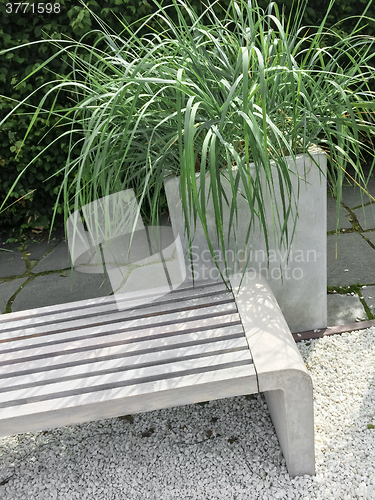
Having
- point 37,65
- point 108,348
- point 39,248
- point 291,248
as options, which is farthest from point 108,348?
point 37,65

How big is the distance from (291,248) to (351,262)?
0.75m

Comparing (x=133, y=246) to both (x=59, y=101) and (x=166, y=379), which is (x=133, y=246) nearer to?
(x=166, y=379)

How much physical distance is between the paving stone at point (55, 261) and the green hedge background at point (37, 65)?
0.33m

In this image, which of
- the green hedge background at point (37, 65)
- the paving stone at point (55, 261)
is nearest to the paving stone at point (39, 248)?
the paving stone at point (55, 261)

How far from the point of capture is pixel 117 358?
131 centimetres

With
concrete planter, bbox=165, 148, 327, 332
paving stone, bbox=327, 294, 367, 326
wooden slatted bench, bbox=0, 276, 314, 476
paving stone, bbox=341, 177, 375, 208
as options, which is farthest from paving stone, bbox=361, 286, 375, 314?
paving stone, bbox=341, 177, 375, 208

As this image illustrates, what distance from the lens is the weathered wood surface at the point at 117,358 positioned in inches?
46.7

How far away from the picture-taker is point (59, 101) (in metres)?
3.02

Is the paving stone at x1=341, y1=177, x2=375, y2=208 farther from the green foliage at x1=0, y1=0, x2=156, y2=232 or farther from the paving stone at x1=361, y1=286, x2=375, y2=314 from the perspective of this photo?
the green foliage at x1=0, y1=0, x2=156, y2=232

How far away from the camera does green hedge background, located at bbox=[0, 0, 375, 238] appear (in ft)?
9.11

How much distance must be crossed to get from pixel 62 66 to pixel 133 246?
155cm

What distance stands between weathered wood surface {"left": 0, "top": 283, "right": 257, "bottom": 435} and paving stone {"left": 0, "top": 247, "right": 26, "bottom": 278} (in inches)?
51.2

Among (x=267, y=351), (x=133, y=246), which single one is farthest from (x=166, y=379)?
(x=133, y=246)

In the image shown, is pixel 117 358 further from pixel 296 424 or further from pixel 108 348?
pixel 296 424
